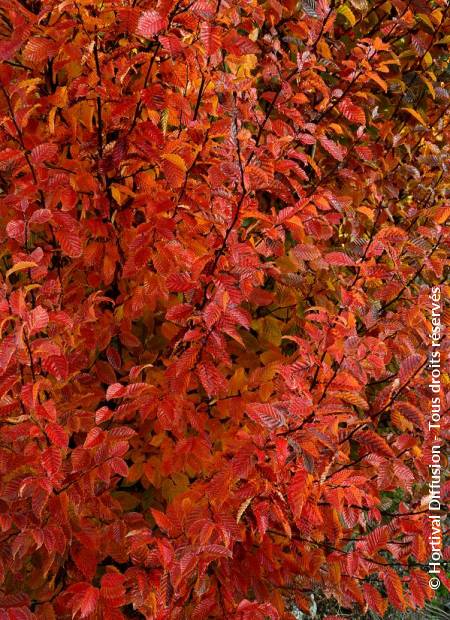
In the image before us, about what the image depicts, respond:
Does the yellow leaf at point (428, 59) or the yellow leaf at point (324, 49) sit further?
the yellow leaf at point (428, 59)

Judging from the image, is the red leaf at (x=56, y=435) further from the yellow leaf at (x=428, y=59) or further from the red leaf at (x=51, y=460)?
the yellow leaf at (x=428, y=59)

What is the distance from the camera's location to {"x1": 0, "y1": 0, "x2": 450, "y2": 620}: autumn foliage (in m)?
1.67

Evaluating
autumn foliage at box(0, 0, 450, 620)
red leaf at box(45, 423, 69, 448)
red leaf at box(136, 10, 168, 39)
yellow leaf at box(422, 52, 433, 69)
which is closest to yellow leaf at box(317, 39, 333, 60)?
autumn foliage at box(0, 0, 450, 620)

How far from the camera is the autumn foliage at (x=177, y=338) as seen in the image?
167 centimetres

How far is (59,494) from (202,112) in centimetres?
110

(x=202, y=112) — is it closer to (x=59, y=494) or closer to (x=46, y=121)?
(x=46, y=121)

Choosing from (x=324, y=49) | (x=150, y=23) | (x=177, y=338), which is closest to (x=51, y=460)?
(x=177, y=338)

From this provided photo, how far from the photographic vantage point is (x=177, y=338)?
79.9 inches

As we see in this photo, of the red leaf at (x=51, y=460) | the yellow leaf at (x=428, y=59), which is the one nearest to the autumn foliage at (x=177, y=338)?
the red leaf at (x=51, y=460)

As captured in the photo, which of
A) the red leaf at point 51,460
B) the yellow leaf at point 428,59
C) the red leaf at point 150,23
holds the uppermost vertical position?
the red leaf at point 150,23

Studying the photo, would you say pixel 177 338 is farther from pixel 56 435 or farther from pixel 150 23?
pixel 150 23

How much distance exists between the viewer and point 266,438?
1.87 metres

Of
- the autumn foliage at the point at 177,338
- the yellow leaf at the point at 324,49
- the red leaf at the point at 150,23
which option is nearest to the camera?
the red leaf at the point at 150,23

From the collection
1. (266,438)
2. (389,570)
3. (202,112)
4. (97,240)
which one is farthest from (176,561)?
(202,112)
